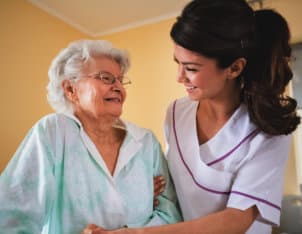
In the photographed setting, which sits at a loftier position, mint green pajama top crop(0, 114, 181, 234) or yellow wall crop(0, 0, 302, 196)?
yellow wall crop(0, 0, 302, 196)

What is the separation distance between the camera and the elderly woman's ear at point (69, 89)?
3.46 feet

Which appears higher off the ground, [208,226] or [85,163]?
[85,163]

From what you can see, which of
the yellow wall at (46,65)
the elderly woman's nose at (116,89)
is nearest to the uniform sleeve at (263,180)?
the elderly woman's nose at (116,89)

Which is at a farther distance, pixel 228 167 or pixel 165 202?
pixel 165 202

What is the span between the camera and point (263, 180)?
864 millimetres

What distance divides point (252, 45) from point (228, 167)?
16.0 inches

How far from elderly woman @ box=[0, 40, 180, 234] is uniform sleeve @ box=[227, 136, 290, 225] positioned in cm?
31

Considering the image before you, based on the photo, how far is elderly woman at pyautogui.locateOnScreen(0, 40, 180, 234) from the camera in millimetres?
832

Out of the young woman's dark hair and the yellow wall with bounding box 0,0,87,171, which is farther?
the yellow wall with bounding box 0,0,87,171

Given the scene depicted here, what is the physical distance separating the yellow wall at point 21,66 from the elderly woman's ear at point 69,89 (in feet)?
3.73

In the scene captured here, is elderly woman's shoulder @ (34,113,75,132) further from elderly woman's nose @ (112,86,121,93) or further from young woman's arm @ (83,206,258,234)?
young woman's arm @ (83,206,258,234)

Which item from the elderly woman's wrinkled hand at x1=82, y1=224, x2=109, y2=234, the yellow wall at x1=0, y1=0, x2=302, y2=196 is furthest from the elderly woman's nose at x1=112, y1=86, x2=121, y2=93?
the yellow wall at x1=0, y1=0, x2=302, y2=196

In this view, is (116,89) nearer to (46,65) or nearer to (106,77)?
(106,77)

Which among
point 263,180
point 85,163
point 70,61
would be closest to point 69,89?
point 70,61
